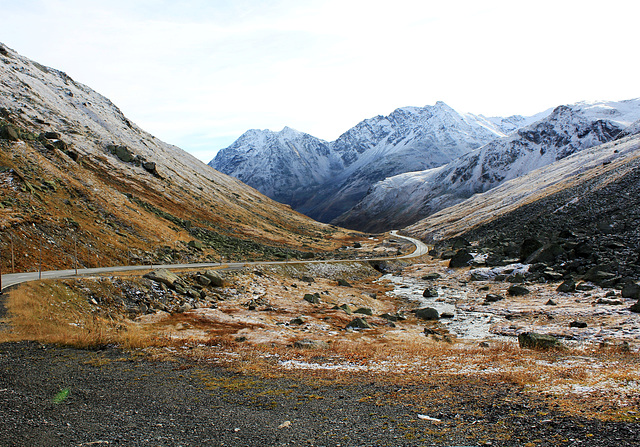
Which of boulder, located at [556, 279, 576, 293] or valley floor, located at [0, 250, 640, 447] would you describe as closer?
valley floor, located at [0, 250, 640, 447]

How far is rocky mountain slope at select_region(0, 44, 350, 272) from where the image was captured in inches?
1420

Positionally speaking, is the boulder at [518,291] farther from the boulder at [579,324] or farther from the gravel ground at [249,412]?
the gravel ground at [249,412]

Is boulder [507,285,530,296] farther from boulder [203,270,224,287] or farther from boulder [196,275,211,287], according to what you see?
boulder [196,275,211,287]

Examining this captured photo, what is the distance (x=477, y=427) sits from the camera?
8.21 m

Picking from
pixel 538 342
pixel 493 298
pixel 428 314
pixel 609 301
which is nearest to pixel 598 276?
pixel 609 301

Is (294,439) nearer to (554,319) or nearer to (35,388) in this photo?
(35,388)

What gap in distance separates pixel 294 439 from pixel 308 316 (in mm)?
22763

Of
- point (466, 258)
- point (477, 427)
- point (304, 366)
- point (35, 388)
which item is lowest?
point (466, 258)

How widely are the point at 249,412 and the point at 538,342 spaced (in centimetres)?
1634

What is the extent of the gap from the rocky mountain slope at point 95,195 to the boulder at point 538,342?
37.8 meters

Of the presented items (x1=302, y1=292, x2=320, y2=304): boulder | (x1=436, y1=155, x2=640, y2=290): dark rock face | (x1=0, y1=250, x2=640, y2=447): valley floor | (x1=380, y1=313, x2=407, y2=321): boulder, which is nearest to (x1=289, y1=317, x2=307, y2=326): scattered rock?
(x1=0, y1=250, x2=640, y2=447): valley floor

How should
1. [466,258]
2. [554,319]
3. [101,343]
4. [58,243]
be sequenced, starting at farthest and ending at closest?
[466,258] < [58,243] < [554,319] < [101,343]

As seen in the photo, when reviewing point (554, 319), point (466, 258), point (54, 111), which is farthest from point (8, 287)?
point (54, 111)

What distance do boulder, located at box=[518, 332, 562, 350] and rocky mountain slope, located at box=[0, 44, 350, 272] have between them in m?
37.8
